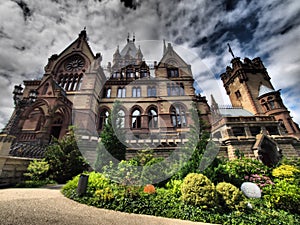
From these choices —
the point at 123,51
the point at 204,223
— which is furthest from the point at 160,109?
the point at 123,51

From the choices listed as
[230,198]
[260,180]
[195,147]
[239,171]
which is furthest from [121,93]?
[230,198]

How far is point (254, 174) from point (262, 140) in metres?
8.22

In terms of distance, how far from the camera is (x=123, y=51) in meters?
35.7

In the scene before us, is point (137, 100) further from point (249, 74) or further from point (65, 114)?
point (249, 74)

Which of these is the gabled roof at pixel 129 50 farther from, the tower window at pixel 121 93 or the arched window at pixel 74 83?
the arched window at pixel 74 83

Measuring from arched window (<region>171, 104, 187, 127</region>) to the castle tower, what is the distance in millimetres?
12603

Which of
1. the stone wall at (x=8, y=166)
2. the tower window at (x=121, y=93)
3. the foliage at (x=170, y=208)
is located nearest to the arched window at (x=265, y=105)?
the foliage at (x=170, y=208)

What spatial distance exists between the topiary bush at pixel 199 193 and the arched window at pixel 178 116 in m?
14.9

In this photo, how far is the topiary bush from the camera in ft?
17.3

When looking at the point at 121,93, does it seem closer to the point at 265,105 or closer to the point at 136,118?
the point at 136,118

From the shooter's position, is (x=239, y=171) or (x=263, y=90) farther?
(x=263, y=90)

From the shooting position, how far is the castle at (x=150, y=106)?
14789 millimetres

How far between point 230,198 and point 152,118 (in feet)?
53.6

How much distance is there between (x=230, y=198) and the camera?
557 centimetres
